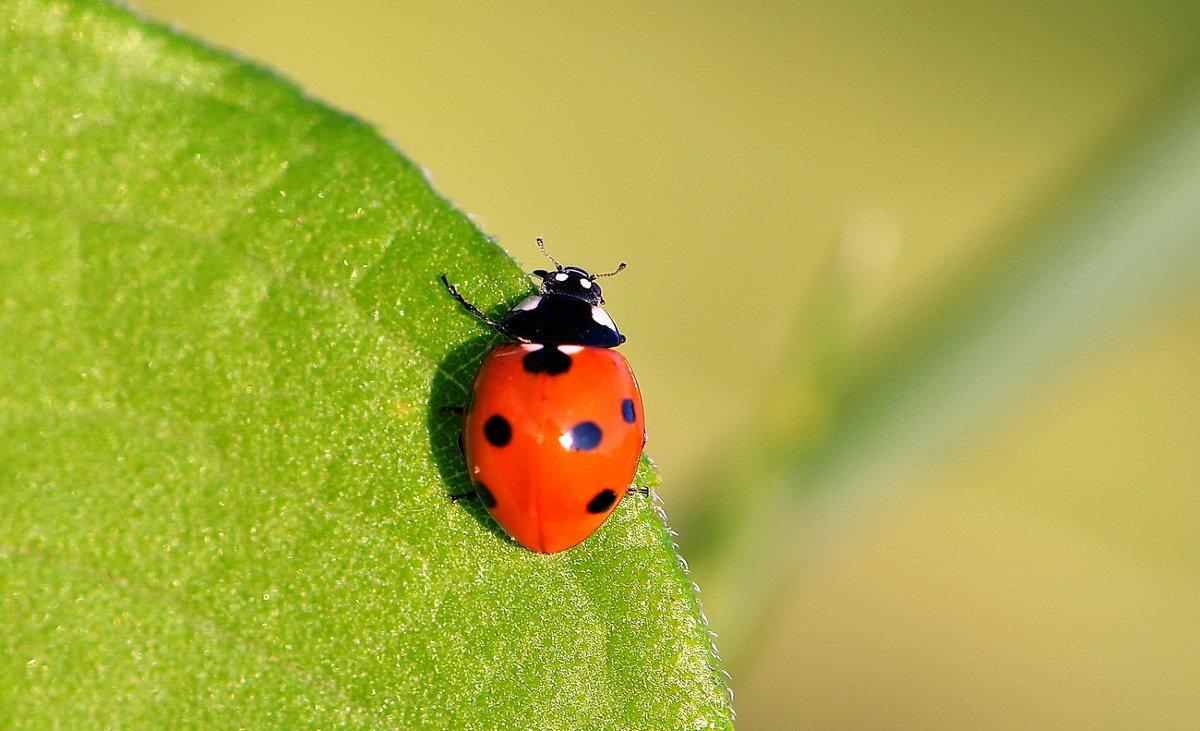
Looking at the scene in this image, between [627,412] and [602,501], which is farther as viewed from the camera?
[627,412]

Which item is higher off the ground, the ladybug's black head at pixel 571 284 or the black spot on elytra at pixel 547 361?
the black spot on elytra at pixel 547 361

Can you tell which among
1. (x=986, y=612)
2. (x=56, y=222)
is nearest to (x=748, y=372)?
(x=986, y=612)

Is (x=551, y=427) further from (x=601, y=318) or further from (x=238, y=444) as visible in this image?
(x=238, y=444)

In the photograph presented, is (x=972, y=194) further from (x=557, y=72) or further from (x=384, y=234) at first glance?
(x=384, y=234)

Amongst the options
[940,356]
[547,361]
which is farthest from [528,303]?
[940,356]

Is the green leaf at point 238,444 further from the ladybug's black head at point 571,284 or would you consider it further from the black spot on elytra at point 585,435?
the ladybug's black head at point 571,284

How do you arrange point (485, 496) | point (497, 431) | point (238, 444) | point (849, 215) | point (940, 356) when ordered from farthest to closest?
point (849, 215)
point (940, 356)
point (497, 431)
point (485, 496)
point (238, 444)

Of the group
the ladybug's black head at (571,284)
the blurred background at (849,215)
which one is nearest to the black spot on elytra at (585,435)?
the ladybug's black head at (571,284)
